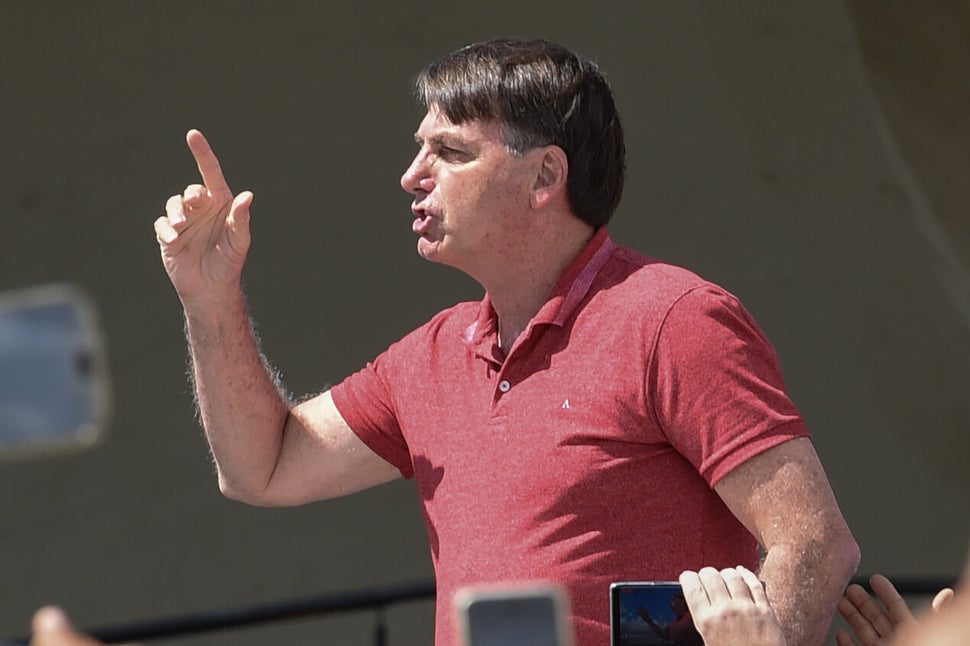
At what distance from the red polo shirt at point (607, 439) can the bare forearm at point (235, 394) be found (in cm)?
37

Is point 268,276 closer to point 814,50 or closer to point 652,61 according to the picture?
point 652,61

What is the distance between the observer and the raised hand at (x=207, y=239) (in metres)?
2.89

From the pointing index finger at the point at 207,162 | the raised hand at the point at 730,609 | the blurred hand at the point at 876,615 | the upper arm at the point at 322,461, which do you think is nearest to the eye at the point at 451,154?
the pointing index finger at the point at 207,162

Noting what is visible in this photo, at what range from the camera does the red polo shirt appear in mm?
2566

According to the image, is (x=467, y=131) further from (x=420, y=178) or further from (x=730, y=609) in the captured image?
(x=730, y=609)

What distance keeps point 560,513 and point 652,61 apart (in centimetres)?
289

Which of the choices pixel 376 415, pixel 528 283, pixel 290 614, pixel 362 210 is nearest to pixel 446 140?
pixel 528 283

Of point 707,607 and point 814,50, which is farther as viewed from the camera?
point 814,50

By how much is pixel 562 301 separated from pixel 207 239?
0.61 metres

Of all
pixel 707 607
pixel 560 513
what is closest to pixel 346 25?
A: pixel 560 513

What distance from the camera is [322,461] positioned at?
304cm

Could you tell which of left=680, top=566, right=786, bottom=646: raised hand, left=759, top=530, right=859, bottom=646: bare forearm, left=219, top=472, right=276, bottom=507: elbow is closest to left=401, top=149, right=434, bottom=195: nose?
left=219, top=472, right=276, bottom=507: elbow

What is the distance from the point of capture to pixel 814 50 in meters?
5.25

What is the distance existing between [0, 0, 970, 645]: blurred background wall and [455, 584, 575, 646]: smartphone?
4046 mm
